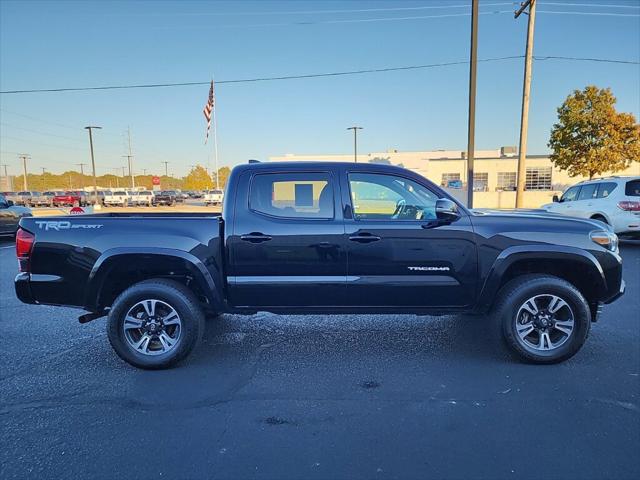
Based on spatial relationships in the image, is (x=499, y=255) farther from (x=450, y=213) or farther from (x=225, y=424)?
(x=225, y=424)

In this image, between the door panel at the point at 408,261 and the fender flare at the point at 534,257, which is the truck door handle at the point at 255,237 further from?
the fender flare at the point at 534,257

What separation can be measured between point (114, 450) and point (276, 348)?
6.20ft

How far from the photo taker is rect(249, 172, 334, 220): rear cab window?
3.88m

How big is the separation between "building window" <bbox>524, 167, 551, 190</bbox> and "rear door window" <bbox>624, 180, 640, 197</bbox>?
89.8ft

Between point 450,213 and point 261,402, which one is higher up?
point 450,213

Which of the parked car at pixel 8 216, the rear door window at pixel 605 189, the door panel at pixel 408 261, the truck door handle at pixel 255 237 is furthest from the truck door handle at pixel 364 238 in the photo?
the parked car at pixel 8 216

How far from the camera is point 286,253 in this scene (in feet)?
12.4

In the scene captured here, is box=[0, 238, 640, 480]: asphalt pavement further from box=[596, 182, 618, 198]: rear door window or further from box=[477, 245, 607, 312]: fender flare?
box=[596, 182, 618, 198]: rear door window

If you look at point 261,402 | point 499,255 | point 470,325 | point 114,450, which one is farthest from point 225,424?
point 470,325

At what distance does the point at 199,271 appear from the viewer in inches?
148

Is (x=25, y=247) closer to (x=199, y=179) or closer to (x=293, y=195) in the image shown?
(x=293, y=195)

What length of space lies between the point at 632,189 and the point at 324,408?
10.8 meters

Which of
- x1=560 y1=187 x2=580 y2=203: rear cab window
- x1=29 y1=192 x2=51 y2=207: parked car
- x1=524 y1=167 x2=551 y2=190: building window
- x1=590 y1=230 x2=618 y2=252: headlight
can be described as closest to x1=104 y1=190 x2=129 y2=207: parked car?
x1=29 y1=192 x2=51 y2=207: parked car

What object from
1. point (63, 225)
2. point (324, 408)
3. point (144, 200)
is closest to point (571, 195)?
point (324, 408)
